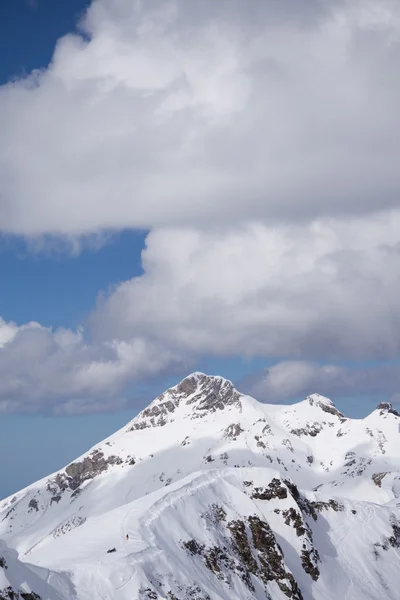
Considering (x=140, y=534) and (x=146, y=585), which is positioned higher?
(x=140, y=534)

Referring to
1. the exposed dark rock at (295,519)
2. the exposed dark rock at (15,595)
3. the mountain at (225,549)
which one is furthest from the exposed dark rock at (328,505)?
the exposed dark rock at (15,595)

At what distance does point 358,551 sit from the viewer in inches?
4569

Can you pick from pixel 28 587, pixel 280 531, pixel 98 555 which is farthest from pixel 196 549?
pixel 28 587

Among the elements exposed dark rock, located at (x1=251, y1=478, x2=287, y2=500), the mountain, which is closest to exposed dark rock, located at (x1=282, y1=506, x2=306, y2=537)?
the mountain

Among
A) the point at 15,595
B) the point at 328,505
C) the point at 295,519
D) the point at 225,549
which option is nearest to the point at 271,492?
the point at 295,519

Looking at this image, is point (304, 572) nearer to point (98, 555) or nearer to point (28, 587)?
point (98, 555)

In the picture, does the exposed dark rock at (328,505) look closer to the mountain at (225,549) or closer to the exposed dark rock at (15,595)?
the mountain at (225,549)

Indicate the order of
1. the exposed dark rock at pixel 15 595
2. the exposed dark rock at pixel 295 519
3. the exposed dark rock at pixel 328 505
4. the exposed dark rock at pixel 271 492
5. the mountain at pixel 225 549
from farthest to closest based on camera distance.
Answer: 1. the exposed dark rock at pixel 328 505
2. the exposed dark rock at pixel 271 492
3. the exposed dark rock at pixel 295 519
4. the mountain at pixel 225 549
5. the exposed dark rock at pixel 15 595

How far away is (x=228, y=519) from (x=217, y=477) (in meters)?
13.6

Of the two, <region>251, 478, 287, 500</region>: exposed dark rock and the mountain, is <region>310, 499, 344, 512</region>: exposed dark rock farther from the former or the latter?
<region>251, 478, 287, 500</region>: exposed dark rock

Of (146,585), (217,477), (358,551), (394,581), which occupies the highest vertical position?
(217,477)

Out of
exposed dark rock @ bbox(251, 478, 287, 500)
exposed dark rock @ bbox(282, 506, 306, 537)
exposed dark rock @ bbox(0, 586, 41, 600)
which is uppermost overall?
exposed dark rock @ bbox(251, 478, 287, 500)

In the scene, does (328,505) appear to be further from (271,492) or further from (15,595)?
(15,595)

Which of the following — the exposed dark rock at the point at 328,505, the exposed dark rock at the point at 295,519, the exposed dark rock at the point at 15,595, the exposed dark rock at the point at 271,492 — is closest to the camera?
the exposed dark rock at the point at 15,595
